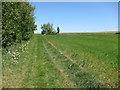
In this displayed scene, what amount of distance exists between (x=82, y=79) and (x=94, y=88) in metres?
1.00

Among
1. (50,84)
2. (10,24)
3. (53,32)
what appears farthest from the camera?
(53,32)

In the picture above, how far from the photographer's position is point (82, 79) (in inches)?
252

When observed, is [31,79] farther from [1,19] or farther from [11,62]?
[1,19]

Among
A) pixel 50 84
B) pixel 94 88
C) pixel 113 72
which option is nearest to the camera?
pixel 94 88

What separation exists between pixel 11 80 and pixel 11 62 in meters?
3.04

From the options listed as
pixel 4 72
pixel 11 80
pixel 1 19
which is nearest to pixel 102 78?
pixel 11 80

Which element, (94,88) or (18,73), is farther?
(18,73)

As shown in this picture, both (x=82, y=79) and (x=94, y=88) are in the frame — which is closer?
(x=94, y=88)

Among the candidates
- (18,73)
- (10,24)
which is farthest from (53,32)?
(18,73)

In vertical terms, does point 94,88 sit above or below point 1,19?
below

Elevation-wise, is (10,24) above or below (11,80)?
above

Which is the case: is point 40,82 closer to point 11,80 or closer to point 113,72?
point 11,80

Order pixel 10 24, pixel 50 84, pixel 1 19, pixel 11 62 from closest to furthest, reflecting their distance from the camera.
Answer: pixel 50 84 < pixel 11 62 < pixel 1 19 < pixel 10 24

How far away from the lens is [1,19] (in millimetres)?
12328
